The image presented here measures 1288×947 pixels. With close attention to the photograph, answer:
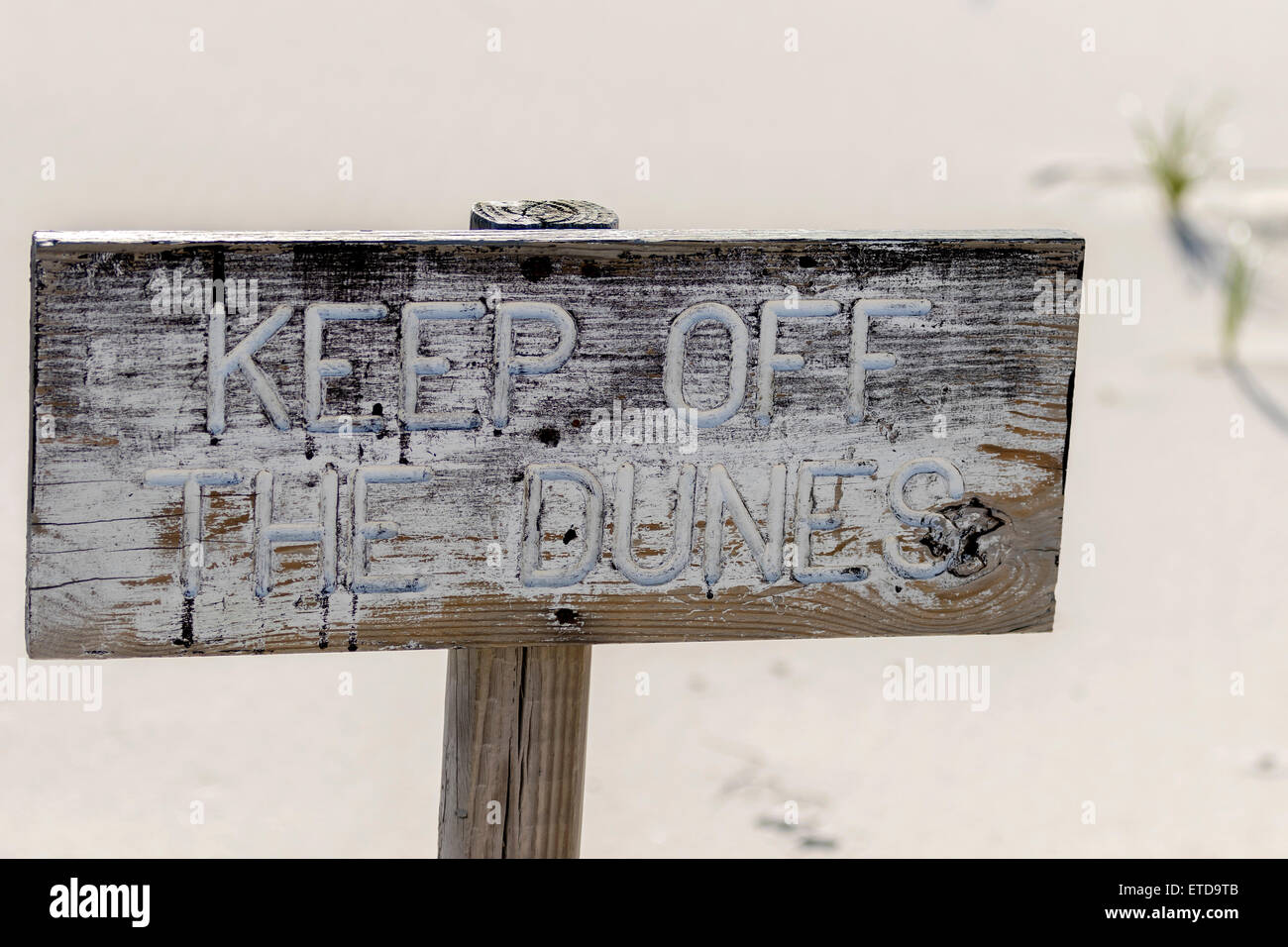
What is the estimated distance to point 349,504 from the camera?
4.49ft

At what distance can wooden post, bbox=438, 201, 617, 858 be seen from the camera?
62.5 inches

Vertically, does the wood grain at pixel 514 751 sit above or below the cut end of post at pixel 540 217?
below

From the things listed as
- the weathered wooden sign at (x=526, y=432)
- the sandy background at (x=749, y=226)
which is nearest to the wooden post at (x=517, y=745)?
the weathered wooden sign at (x=526, y=432)

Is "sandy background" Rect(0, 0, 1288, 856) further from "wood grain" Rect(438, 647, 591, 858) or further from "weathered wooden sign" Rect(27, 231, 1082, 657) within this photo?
"weathered wooden sign" Rect(27, 231, 1082, 657)

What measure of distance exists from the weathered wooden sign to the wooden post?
0.58 feet

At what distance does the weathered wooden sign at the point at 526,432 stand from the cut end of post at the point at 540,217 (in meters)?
0.12

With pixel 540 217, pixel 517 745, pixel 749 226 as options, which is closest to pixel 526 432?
pixel 540 217

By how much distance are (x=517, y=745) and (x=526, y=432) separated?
421 millimetres

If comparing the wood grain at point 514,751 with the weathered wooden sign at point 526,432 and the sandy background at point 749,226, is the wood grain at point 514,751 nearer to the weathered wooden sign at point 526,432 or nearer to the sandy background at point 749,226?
the weathered wooden sign at point 526,432

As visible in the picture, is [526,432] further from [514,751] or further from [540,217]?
[514,751]

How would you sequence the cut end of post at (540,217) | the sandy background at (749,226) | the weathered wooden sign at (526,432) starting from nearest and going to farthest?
1. the weathered wooden sign at (526,432)
2. the cut end of post at (540,217)
3. the sandy background at (749,226)

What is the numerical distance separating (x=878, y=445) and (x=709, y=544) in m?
0.19

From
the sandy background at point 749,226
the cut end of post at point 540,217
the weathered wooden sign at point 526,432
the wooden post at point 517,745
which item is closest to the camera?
the weathered wooden sign at point 526,432

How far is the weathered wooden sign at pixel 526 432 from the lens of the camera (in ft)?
4.31
